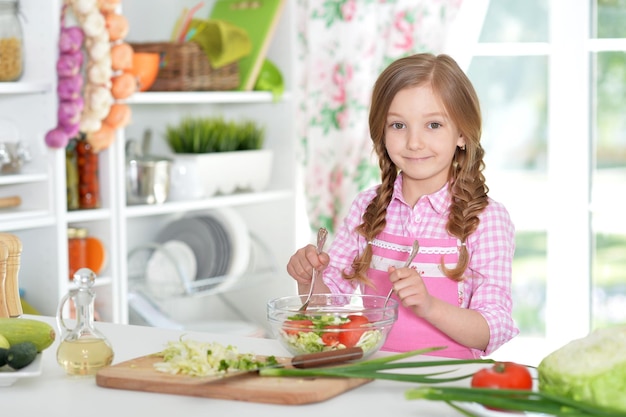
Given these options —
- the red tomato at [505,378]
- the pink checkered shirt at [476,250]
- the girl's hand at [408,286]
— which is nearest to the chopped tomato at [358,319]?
the girl's hand at [408,286]

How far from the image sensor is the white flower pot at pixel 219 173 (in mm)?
3375

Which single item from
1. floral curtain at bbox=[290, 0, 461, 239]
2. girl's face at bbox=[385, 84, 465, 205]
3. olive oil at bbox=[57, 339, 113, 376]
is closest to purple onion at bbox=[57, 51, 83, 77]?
floral curtain at bbox=[290, 0, 461, 239]

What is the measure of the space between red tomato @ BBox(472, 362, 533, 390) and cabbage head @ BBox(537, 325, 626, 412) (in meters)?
0.03

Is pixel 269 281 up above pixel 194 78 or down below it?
below

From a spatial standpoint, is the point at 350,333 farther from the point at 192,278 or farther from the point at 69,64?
the point at 192,278

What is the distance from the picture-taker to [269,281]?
383cm

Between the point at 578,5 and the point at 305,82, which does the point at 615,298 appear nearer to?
the point at 578,5

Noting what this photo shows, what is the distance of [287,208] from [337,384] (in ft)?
7.75

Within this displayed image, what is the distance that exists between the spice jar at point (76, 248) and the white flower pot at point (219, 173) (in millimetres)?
394

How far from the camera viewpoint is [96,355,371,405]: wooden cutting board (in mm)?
1376

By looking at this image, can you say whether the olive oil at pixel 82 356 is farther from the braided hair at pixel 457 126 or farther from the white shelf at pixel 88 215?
the white shelf at pixel 88 215

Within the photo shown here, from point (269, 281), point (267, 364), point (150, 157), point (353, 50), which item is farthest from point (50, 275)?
point (267, 364)

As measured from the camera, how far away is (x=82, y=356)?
1539 millimetres

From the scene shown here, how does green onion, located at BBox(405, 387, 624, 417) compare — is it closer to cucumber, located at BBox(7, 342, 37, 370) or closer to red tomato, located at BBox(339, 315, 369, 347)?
red tomato, located at BBox(339, 315, 369, 347)
